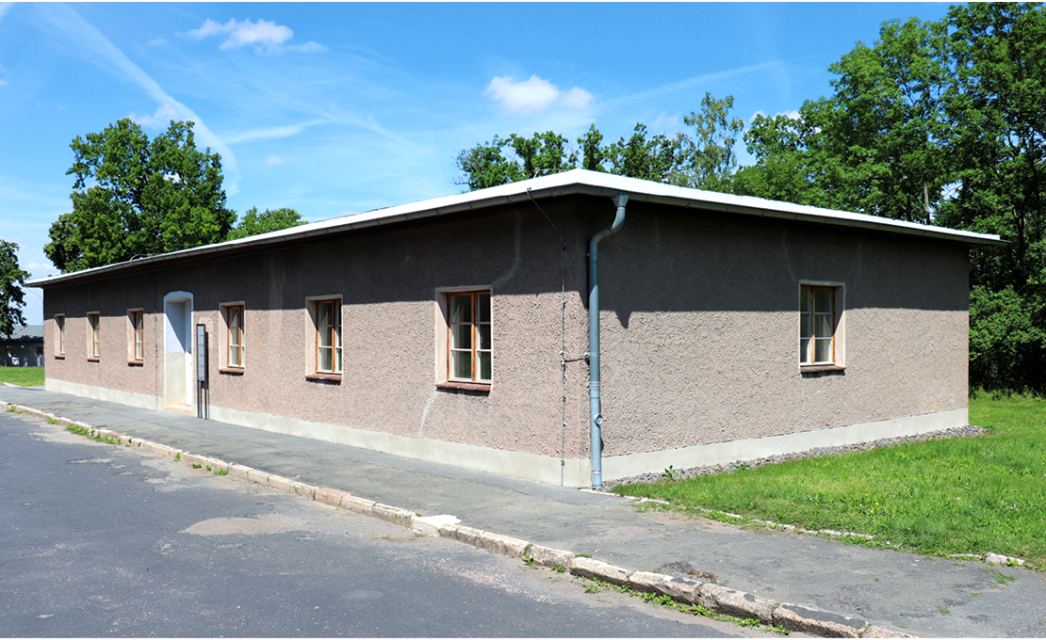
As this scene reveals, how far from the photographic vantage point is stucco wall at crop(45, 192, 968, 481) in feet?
29.2

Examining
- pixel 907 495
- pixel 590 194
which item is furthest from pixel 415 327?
pixel 907 495

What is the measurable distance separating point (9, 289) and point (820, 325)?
58.6 m

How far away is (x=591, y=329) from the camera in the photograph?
28.3 feet

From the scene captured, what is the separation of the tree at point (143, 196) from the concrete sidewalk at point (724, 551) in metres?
38.5

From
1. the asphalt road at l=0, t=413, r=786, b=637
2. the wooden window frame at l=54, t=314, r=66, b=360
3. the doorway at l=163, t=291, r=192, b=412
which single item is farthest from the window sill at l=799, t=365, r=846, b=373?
the wooden window frame at l=54, t=314, r=66, b=360

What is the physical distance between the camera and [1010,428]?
14.2 m

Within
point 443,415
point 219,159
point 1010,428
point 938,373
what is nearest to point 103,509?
point 443,415

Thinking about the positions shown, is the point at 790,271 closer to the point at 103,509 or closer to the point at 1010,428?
the point at 1010,428

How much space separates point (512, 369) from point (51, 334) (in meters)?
21.2

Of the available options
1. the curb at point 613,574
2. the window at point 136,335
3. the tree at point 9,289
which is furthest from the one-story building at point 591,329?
the tree at point 9,289

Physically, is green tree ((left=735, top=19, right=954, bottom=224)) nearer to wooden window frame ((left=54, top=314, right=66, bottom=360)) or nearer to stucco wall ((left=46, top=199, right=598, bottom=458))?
stucco wall ((left=46, top=199, right=598, bottom=458))

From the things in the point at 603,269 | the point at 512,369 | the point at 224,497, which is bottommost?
the point at 224,497

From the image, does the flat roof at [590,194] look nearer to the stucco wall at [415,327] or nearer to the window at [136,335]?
the stucco wall at [415,327]

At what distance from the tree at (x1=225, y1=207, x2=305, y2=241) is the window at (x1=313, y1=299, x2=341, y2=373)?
51.7 meters
